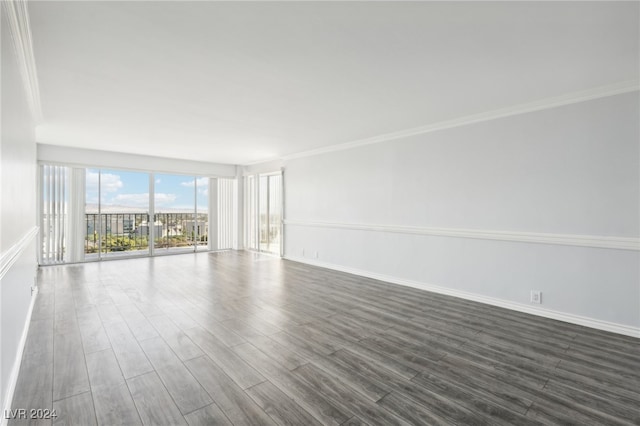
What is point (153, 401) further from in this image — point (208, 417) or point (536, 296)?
point (536, 296)

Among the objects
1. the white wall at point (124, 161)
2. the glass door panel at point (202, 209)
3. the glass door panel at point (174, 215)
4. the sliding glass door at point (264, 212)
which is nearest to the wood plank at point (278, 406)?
the sliding glass door at point (264, 212)

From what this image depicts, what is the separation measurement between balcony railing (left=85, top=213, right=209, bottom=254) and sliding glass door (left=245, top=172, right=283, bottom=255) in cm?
133

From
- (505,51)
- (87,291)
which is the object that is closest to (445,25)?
(505,51)

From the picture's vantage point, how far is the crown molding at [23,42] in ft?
6.03

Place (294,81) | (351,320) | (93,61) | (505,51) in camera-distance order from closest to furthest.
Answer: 1. (505,51)
2. (93,61)
3. (294,81)
4. (351,320)

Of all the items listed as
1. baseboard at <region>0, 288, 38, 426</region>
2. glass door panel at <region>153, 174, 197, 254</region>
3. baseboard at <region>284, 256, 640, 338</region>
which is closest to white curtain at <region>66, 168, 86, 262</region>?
glass door panel at <region>153, 174, 197, 254</region>

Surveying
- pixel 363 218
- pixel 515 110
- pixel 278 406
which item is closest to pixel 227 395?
pixel 278 406

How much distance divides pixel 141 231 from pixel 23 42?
616 centimetres

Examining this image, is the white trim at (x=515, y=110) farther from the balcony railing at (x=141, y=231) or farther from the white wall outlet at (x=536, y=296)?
the balcony railing at (x=141, y=231)

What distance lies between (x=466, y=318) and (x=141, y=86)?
4306 mm

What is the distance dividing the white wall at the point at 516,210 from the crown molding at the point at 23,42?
4.36 meters

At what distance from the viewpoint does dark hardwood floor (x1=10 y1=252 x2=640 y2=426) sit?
1867 mm

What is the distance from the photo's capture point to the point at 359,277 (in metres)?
5.39

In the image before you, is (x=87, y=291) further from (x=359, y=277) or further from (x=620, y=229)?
(x=620, y=229)
